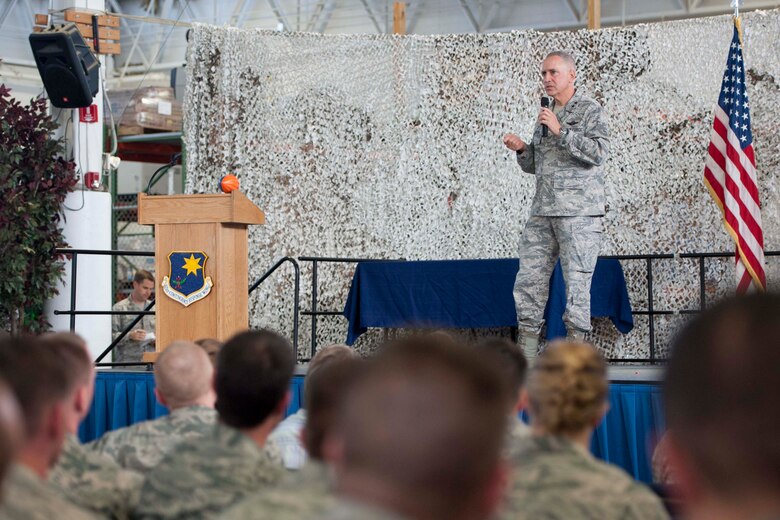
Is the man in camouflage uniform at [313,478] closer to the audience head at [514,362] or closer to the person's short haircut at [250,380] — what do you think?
the person's short haircut at [250,380]

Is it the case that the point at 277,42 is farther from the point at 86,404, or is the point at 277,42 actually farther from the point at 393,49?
the point at 86,404

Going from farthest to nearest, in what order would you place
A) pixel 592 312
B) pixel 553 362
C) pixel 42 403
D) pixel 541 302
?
pixel 592 312, pixel 541 302, pixel 553 362, pixel 42 403

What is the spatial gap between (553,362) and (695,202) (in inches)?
214

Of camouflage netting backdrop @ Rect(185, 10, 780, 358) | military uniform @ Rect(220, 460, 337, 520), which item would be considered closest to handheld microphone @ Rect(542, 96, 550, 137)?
camouflage netting backdrop @ Rect(185, 10, 780, 358)

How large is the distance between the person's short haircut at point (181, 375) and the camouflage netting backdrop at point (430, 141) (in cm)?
476

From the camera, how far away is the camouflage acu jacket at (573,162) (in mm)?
5258

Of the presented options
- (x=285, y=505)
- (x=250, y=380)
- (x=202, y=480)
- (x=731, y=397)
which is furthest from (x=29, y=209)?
(x=731, y=397)

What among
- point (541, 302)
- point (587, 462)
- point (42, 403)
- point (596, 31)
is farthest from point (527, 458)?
point (596, 31)

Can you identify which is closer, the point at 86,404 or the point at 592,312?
the point at 86,404

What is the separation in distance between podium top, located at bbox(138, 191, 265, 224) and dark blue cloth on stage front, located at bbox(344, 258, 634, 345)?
65.8 inches

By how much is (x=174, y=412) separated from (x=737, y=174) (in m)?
4.37

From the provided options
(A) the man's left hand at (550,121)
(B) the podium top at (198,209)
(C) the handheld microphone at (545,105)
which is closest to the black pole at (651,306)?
(C) the handheld microphone at (545,105)

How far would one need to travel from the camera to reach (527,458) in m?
1.91

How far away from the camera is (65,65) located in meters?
7.22
